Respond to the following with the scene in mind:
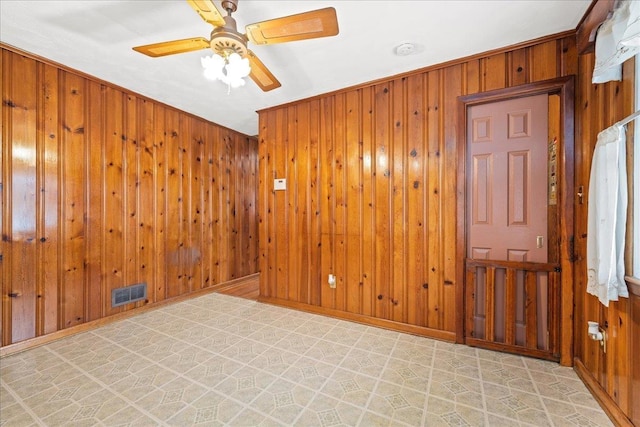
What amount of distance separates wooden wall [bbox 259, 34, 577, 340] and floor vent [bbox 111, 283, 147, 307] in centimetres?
144

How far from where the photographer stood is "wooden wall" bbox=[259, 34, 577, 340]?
7.83 feet

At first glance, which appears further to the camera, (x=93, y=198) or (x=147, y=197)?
(x=147, y=197)

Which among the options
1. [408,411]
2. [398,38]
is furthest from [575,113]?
[408,411]

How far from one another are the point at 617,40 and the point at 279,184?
298 centimetres

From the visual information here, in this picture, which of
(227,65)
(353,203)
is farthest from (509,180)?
(227,65)

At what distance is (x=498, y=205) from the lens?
2.24 m

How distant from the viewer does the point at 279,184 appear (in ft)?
11.2

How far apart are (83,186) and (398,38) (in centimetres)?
334

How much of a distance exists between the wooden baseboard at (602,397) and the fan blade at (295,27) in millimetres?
2613

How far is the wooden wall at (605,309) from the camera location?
1382 millimetres

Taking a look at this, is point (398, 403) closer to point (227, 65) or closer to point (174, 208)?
point (227, 65)

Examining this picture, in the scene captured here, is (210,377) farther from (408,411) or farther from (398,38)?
(398,38)

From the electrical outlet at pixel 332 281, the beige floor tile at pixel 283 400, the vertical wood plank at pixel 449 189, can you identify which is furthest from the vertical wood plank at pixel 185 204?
the vertical wood plank at pixel 449 189

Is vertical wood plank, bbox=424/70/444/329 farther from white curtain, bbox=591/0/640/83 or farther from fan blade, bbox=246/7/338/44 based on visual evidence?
fan blade, bbox=246/7/338/44
